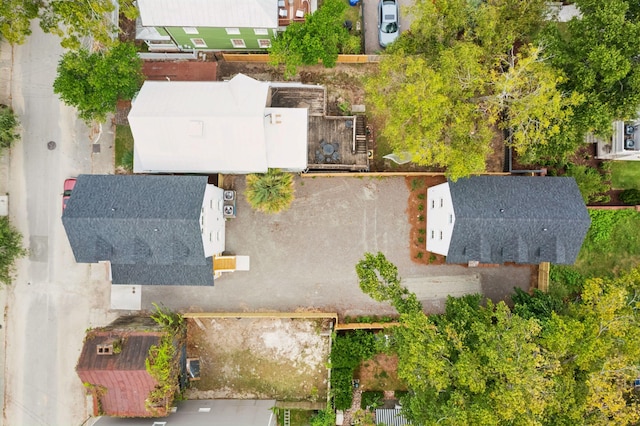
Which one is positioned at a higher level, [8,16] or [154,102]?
[8,16]

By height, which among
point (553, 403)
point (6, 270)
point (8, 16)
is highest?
point (8, 16)

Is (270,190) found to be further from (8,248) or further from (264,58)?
(8,248)

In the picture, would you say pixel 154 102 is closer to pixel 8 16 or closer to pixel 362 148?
pixel 8 16

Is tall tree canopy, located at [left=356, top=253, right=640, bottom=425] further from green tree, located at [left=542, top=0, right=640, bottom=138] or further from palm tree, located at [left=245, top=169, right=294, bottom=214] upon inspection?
green tree, located at [left=542, top=0, right=640, bottom=138]

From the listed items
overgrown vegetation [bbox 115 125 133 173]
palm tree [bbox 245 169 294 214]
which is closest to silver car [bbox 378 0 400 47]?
palm tree [bbox 245 169 294 214]

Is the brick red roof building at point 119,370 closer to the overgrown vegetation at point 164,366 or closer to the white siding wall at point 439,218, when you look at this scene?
the overgrown vegetation at point 164,366

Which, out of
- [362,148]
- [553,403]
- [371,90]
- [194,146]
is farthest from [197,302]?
[553,403]

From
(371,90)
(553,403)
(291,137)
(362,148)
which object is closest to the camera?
(553,403)
